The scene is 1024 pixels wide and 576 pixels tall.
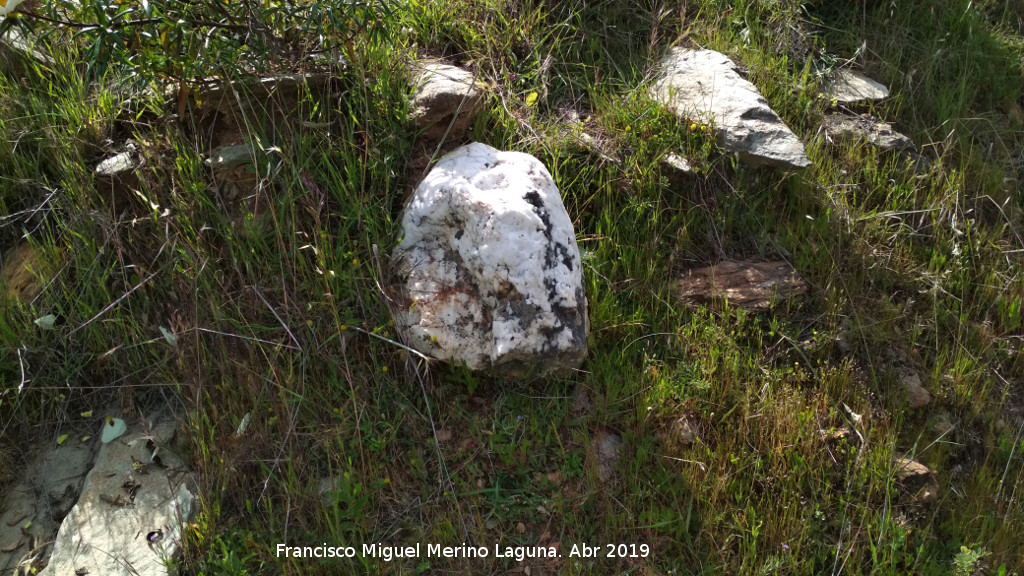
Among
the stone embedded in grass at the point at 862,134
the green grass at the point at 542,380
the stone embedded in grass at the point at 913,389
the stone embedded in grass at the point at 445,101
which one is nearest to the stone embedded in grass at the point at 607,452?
the green grass at the point at 542,380

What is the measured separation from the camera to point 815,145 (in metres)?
3.77

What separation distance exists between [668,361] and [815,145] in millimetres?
1430

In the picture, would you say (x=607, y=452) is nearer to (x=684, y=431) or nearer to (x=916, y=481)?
(x=684, y=431)

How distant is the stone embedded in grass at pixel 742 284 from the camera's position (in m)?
3.33

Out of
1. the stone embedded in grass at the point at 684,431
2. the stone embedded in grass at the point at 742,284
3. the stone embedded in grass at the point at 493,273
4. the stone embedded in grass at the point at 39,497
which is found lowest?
the stone embedded in grass at the point at 39,497

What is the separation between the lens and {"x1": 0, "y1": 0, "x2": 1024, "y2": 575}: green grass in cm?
284

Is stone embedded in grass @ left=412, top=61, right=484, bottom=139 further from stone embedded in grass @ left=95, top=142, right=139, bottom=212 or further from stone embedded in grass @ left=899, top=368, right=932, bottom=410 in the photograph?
stone embedded in grass @ left=899, top=368, right=932, bottom=410

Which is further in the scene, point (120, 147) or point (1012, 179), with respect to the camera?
point (1012, 179)

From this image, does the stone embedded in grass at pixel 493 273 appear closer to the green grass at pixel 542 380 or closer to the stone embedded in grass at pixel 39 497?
→ the green grass at pixel 542 380

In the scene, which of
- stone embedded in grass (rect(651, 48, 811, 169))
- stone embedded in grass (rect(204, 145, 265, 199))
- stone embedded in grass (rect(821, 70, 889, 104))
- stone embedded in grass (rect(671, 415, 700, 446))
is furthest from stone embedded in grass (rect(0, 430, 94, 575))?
stone embedded in grass (rect(821, 70, 889, 104))

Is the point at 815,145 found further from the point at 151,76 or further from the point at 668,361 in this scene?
the point at 151,76

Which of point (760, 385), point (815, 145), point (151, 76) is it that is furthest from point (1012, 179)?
point (151, 76)

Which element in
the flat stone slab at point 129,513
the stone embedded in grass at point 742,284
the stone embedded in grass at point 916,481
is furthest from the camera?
the stone embedded in grass at point 742,284

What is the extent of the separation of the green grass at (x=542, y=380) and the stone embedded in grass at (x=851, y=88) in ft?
0.85
